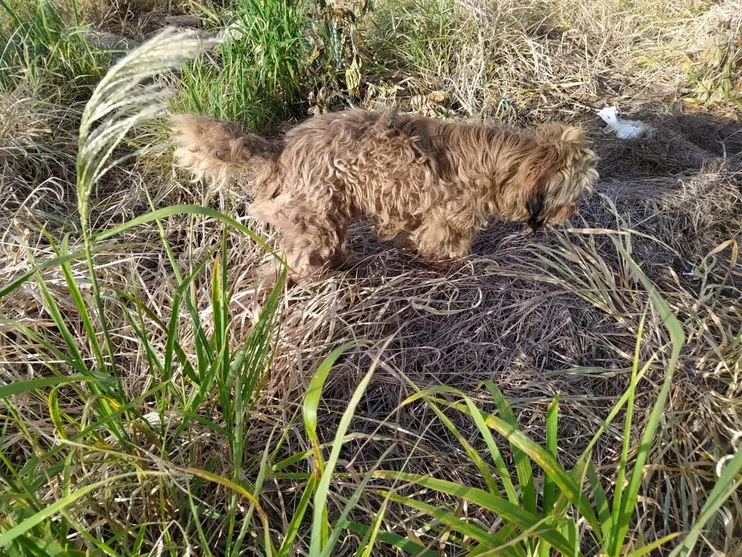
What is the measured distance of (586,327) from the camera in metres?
2.50

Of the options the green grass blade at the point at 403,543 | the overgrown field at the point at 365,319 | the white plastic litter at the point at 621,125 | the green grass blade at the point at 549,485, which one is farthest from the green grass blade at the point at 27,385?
the white plastic litter at the point at 621,125

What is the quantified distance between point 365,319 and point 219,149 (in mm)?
1071

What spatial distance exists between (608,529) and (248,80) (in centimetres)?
328

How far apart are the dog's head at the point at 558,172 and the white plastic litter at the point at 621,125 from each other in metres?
1.42

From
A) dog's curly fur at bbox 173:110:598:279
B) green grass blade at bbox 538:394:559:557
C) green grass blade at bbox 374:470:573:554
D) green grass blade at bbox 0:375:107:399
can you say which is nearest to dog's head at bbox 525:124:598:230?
dog's curly fur at bbox 173:110:598:279

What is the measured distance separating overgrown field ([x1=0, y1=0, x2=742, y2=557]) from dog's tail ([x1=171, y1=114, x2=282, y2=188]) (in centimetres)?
31

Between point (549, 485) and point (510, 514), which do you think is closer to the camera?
point (510, 514)

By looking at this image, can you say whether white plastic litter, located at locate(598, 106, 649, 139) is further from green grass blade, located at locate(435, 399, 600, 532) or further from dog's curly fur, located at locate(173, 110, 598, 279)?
green grass blade, located at locate(435, 399, 600, 532)

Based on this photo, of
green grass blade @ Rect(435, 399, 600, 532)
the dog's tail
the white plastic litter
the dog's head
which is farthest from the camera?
the white plastic litter

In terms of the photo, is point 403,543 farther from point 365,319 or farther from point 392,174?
point 392,174

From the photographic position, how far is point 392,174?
2.46 m

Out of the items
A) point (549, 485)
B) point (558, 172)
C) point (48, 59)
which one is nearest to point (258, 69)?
point (48, 59)

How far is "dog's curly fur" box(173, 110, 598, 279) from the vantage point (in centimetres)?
238

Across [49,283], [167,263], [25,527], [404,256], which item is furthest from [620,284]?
[49,283]
